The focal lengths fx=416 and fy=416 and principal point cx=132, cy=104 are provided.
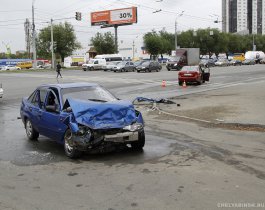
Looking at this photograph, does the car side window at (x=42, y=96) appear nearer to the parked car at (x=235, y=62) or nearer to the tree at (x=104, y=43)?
the parked car at (x=235, y=62)

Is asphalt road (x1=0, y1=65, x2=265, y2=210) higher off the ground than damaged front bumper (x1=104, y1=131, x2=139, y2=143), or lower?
lower

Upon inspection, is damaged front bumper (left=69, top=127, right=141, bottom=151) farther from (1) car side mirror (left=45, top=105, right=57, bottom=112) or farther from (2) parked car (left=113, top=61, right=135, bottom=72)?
(2) parked car (left=113, top=61, right=135, bottom=72)

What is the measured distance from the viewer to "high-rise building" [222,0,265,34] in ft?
366

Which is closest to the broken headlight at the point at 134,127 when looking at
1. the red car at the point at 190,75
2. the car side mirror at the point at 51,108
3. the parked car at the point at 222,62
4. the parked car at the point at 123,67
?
Answer: the car side mirror at the point at 51,108

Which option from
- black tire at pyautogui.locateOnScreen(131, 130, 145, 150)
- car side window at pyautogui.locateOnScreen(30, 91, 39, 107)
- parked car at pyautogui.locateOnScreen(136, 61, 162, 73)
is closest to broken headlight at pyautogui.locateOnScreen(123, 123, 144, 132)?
black tire at pyautogui.locateOnScreen(131, 130, 145, 150)

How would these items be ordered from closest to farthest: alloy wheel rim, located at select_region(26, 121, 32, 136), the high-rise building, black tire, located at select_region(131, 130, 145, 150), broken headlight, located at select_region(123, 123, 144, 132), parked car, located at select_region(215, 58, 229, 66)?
1. broken headlight, located at select_region(123, 123, 144, 132)
2. black tire, located at select_region(131, 130, 145, 150)
3. alloy wheel rim, located at select_region(26, 121, 32, 136)
4. parked car, located at select_region(215, 58, 229, 66)
5. the high-rise building

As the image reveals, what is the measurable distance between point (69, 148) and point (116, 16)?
87841 millimetres

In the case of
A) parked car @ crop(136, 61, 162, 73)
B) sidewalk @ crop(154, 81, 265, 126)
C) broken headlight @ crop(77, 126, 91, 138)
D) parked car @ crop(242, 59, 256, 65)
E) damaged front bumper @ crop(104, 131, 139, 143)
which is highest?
parked car @ crop(242, 59, 256, 65)

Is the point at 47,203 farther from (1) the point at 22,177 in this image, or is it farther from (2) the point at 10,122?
(2) the point at 10,122

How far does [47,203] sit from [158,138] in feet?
16.8

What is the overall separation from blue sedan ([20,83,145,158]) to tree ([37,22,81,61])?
7902 centimetres

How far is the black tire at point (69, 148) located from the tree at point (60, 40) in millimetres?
80149

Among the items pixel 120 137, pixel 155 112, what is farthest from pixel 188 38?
pixel 120 137

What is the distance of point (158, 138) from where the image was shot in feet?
34.3
